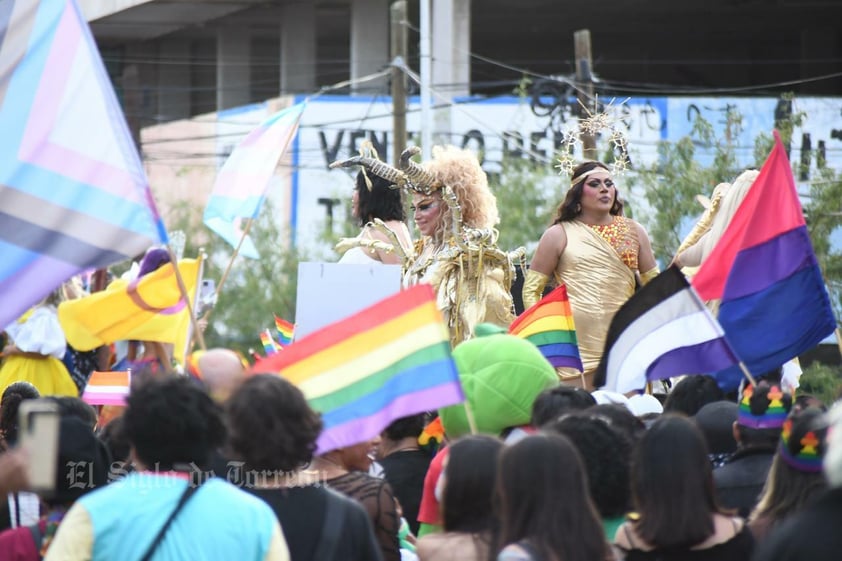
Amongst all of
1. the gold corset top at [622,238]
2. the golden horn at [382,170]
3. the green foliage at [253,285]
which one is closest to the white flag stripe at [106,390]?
the golden horn at [382,170]

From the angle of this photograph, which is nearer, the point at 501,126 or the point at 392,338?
the point at 392,338

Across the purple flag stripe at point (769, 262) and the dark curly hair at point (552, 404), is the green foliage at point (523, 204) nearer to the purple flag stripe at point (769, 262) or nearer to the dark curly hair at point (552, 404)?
the purple flag stripe at point (769, 262)

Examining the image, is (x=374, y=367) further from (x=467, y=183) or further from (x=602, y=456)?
(x=467, y=183)

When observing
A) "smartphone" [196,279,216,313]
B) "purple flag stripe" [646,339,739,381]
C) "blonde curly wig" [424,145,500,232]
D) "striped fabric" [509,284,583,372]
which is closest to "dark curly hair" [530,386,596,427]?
"purple flag stripe" [646,339,739,381]

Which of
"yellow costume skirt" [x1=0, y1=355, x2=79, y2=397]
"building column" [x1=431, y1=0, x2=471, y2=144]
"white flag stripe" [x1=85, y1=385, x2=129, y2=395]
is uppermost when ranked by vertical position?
"building column" [x1=431, y1=0, x2=471, y2=144]

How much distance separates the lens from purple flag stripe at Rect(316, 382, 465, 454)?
4926 millimetres

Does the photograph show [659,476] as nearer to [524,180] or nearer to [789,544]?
[789,544]

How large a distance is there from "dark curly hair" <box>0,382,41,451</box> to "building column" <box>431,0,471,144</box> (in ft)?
66.2

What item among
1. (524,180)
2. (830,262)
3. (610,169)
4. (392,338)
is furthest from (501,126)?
(392,338)

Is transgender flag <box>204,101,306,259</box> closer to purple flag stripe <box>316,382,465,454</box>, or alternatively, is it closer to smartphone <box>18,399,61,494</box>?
purple flag stripe <box>316,382,465,454</box>

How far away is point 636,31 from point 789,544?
34.9 meters

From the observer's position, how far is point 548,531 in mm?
4246

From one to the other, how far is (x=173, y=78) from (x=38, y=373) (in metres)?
29.8

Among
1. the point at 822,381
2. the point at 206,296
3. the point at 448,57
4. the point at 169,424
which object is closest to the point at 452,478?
the point at 169,424
